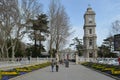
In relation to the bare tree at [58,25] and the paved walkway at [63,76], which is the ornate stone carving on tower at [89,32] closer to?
the bare tree at [58,25]

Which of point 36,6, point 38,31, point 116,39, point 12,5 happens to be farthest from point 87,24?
point 116,39

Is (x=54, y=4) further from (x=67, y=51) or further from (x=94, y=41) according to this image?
(x=67, y=51)

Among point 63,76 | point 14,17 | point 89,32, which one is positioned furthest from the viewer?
point 89,32

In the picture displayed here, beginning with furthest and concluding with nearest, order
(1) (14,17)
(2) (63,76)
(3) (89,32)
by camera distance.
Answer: (3) (89,32)
(1) (14,17)
(2) (63,76)

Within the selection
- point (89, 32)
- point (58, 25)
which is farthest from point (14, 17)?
point (89, 32)

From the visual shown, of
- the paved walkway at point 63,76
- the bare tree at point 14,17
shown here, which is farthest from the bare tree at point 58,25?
the paved walkway at point 63,76

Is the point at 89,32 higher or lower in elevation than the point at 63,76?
higher

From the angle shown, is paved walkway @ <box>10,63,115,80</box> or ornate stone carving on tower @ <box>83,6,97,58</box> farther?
ornate stone carving on tower @ <box>83,6,97,58</box>

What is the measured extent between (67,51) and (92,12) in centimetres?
2187

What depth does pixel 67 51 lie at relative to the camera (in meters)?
123

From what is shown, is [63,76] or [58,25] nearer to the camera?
[63,76]

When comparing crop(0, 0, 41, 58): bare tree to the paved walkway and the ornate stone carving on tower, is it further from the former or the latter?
the ornate stone carving on tower

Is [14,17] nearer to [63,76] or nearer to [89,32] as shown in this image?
[63,76]

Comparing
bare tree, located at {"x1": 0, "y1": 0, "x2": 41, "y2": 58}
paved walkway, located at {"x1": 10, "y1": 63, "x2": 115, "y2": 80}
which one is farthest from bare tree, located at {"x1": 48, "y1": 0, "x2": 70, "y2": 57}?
paved walkway, located at {"x1": 10, "y1": 63, "x2": 115, "y2": 80}
